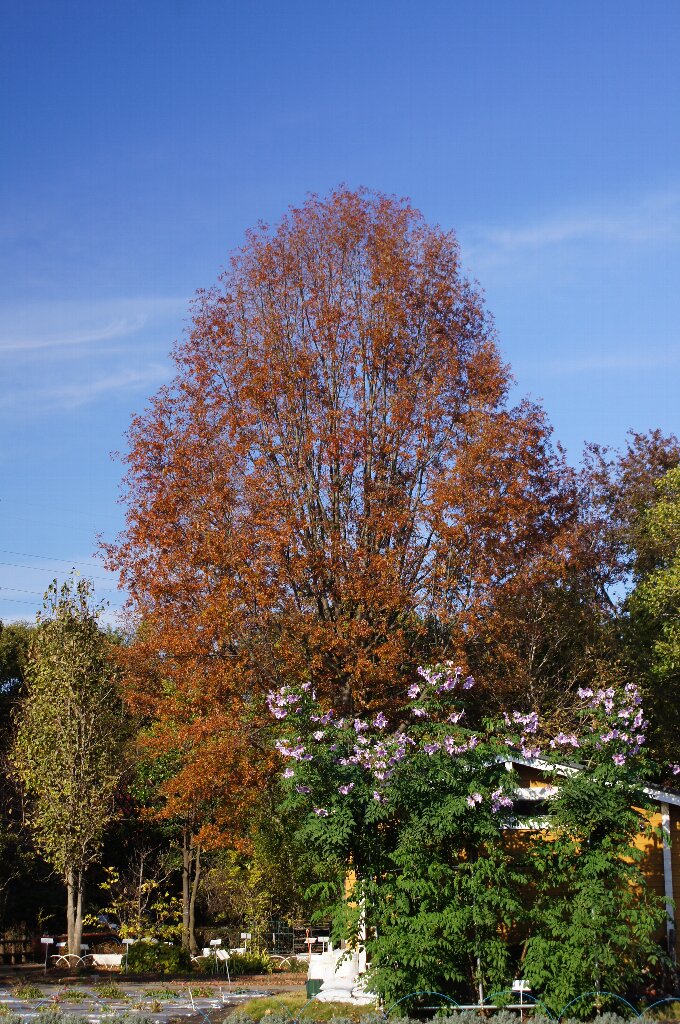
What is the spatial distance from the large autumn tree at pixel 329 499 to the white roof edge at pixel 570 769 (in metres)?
3.57

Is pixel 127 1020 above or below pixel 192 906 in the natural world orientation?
above

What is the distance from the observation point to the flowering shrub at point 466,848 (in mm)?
13352

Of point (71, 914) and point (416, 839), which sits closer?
point (416, 839)

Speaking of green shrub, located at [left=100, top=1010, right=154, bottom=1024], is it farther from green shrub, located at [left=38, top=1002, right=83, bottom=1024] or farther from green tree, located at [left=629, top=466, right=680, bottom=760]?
green tree, located at [left=629, top=466, right=680, bottom=760]

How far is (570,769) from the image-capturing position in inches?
587

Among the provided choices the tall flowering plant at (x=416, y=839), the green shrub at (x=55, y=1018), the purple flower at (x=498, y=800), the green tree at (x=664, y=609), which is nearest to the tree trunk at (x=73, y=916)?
the green shrub at (x=55, y=1018)

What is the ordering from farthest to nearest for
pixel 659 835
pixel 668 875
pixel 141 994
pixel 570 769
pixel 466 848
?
pixel 141 994, pixel 668 875, pixel 659 835, pixel 570 769, pixel 466 848

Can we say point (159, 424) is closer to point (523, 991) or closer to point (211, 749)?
point (211, 749)

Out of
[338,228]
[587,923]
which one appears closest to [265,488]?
[338,228]

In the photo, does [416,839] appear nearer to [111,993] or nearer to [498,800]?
[498,800]

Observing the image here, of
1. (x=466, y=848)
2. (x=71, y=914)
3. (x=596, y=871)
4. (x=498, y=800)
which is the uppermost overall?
(x=498, y=800)

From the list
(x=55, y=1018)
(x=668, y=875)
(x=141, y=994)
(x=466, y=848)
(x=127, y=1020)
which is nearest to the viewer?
(x=55, y=1018)

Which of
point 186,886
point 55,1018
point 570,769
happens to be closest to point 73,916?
point 186,886

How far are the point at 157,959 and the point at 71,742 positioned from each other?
5.20 m
